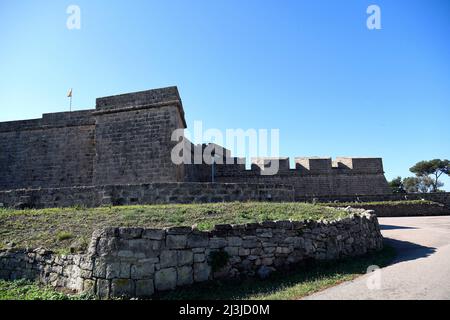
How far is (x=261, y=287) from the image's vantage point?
224 inches

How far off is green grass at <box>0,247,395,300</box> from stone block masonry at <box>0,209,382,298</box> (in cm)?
20

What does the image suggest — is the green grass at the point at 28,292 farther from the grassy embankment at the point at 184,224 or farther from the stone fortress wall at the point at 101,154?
the stone fortress wall at the point at 101,154

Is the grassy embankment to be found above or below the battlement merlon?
below

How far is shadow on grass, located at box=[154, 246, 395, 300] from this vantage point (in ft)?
17.3

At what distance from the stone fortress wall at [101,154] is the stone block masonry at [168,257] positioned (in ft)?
13.0

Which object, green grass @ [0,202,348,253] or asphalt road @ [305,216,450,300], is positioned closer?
asphalt road @ [305,216,450,300]

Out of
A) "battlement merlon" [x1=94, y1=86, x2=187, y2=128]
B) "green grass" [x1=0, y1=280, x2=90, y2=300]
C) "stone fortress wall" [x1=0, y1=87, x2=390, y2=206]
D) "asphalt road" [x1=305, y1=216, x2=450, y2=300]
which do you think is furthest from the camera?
"battlement merlon" [x1=94, y1=86, x2=187, y2=128]

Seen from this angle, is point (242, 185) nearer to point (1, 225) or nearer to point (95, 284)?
point (95, 284)

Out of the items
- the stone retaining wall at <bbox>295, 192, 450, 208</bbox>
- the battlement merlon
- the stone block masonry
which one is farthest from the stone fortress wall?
the stone retaining wall at <bbox>295, 192, 450, 208</bbox>

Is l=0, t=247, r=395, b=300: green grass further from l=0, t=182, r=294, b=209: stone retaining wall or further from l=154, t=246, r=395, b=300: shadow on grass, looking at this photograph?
l=0, t=182, r=294, b=209: stone retaining wall

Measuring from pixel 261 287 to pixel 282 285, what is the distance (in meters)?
0.40

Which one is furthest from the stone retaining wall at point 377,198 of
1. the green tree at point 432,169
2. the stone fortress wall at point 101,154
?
the green tree at point 432,169

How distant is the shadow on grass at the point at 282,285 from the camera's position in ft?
17.3
